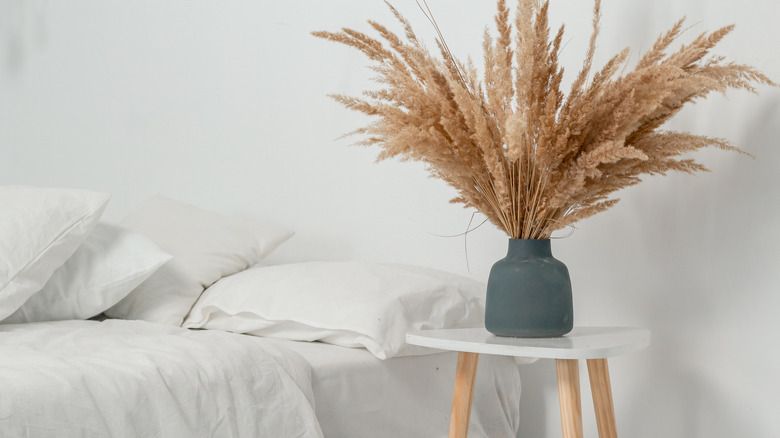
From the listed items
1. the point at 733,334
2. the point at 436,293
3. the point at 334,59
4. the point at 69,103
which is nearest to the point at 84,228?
the point at 436,293

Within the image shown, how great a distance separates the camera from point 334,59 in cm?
221

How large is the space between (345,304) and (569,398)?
469mm

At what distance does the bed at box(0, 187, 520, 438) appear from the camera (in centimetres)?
111

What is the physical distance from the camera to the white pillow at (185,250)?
1786mm

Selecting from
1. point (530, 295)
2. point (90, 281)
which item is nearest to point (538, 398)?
point (530, 295)

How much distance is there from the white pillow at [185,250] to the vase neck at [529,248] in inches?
31.2

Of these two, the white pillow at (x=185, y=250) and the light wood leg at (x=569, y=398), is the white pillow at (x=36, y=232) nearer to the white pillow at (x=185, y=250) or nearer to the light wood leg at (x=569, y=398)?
the white pillow at (x=185, y=250)

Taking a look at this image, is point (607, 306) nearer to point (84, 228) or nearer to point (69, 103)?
point (84, 228)

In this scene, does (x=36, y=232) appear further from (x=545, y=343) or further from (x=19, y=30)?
(x=19, y=30)

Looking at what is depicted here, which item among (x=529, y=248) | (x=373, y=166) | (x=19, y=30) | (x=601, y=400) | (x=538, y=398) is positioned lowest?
(x=538, y=398)

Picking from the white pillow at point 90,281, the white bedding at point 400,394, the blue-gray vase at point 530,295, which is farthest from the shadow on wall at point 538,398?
the white pillow at point 90,281

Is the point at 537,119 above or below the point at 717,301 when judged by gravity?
above

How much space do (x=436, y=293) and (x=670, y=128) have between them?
58cm

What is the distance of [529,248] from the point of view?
53.6 inches
